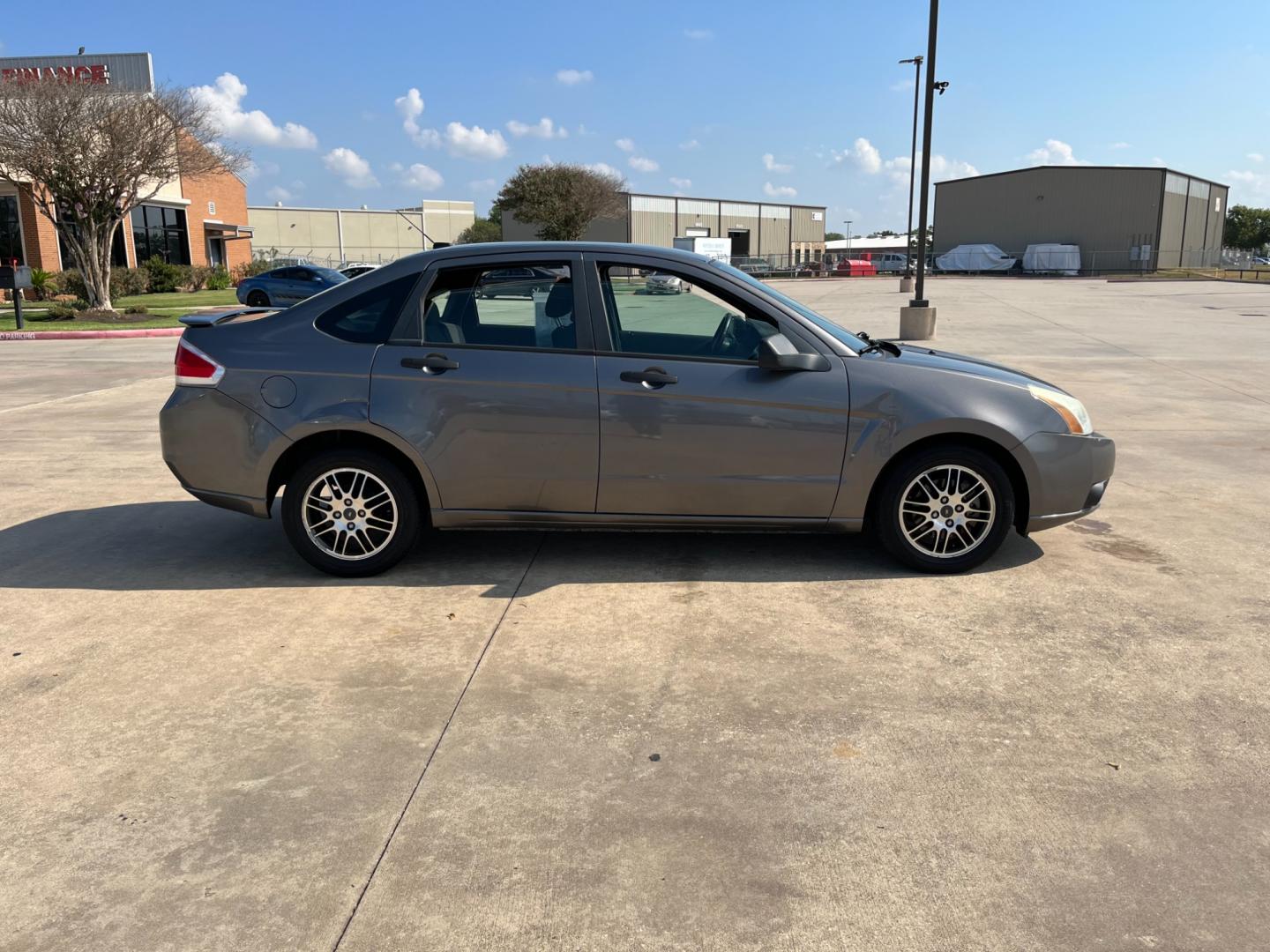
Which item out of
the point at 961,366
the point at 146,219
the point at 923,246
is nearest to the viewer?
the point at 961,366

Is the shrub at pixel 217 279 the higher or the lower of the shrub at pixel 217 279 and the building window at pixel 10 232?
the lower

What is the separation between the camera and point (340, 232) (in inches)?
3595

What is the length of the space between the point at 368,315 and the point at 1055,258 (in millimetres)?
74557

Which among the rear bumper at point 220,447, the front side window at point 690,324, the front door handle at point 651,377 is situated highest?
the front side window at point 690,324

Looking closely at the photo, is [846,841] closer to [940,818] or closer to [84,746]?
[940,818]

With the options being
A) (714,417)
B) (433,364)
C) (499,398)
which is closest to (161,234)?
(433,364)

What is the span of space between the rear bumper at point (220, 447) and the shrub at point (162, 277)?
3940 cm

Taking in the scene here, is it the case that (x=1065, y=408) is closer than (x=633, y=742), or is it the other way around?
(x=633, y=742)

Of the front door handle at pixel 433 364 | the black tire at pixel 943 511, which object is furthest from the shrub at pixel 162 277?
the black tire at pixel 943 511

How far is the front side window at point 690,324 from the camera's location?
5082 mm

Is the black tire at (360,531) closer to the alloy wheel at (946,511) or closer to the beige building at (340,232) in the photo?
the alloy wheel at (946,511)

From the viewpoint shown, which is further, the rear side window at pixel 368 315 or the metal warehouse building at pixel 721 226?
the metal warehouse building at pixel 721 226

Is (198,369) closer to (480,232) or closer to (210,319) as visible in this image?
(210,319)

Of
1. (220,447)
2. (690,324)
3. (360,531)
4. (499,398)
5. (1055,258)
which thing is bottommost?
(360,531)
